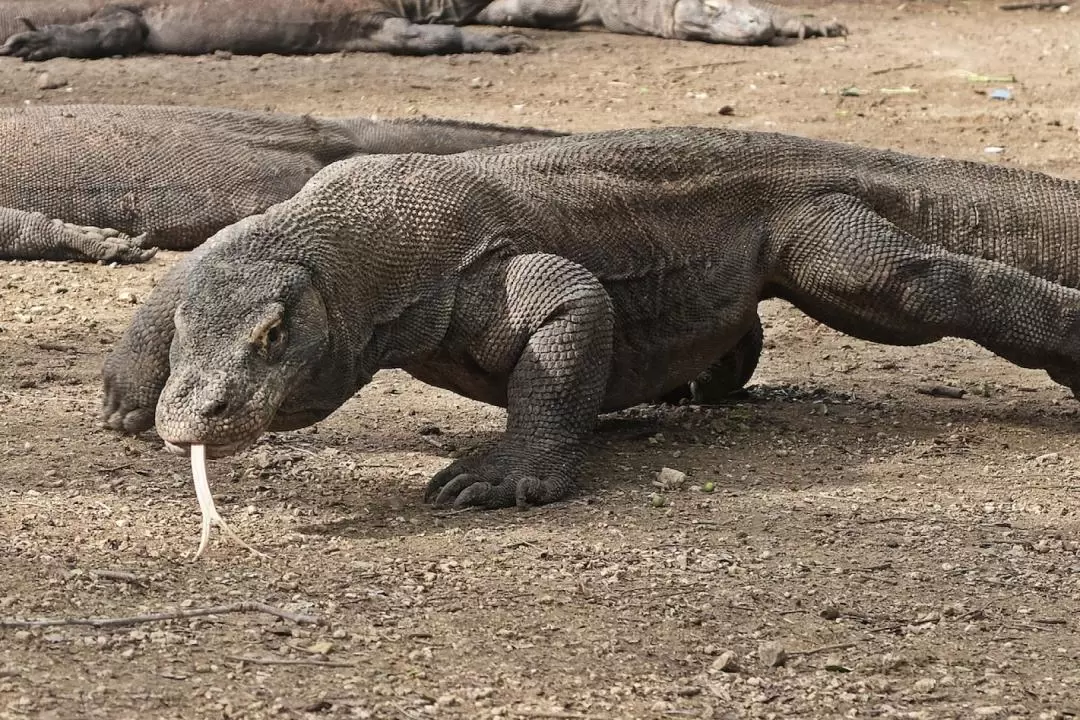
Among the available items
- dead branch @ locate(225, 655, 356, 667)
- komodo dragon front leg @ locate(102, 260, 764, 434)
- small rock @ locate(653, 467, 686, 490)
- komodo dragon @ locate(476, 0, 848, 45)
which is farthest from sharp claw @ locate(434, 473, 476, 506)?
komodo dragon @ locate(476, 0, 848, 45)

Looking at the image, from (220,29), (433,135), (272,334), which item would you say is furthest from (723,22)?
(272,334)

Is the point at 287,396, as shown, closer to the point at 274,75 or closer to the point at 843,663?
the point at 843,663

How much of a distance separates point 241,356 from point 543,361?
0.99m

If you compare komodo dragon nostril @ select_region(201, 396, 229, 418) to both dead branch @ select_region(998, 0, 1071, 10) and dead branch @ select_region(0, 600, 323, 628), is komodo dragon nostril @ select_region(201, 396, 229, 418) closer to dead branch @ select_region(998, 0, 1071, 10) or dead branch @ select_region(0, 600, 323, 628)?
dead branch @ select_region(0, 600, 323, 628)

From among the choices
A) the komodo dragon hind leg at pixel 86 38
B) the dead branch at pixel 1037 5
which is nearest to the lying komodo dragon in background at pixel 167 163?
the komodo dragon hind leg at pixel 86 38

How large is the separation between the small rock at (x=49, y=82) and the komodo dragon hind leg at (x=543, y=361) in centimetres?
821

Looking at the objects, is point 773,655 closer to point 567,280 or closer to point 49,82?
point 567,280

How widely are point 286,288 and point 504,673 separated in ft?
4.37

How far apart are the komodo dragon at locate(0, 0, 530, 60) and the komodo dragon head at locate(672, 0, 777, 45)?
4.79 ft

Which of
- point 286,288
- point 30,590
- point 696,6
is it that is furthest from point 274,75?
point 30,590

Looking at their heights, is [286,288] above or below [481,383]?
above

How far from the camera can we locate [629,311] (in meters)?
5.22

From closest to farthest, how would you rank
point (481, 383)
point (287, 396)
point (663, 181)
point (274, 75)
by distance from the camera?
point (287, 396) → point (481, 383) → point (663, 181) → point (274, 75)

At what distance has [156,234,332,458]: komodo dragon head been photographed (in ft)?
13.0
